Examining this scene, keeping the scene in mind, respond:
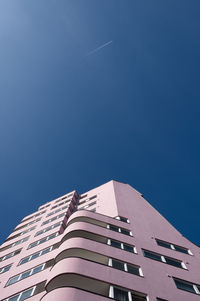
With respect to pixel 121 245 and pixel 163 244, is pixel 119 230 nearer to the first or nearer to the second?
pixel 121 245

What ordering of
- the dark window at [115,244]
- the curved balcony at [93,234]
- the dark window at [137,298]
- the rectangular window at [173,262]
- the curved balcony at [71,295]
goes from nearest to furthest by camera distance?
the curved balcony at [71,295]
the dark window at [137,298]
the rectangular window at [173,262]
the dark window at [115,244]
the curved balcony at [93,234]

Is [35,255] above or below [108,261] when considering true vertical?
above

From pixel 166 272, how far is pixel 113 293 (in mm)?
5624

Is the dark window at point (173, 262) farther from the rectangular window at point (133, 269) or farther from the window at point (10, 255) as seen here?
the window at point (10, 255)

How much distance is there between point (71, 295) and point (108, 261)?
211 inches

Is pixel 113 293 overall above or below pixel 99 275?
below

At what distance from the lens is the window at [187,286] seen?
642 inches

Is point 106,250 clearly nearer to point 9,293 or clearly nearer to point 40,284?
point 40,284

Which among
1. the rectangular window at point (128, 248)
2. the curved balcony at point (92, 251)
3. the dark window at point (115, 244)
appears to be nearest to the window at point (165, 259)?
the rectangular window at point (128, 248)

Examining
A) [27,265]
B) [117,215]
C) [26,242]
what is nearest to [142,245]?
[117,215]

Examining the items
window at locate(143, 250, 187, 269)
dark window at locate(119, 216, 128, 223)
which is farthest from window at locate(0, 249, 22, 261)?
window at locate(143, 250, 187, 269)

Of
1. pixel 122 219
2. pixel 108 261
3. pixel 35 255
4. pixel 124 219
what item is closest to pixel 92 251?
pixel 108 261

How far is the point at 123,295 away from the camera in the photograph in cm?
1405

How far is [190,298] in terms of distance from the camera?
1488 cm
